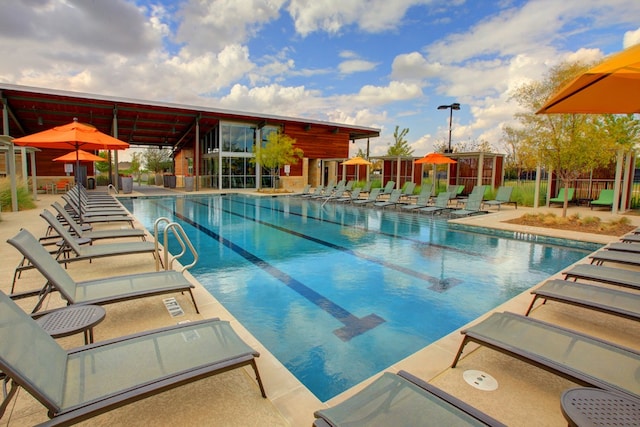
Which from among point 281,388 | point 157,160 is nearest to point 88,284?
point 281,388

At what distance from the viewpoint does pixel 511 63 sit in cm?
1641

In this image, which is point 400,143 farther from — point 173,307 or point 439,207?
point 173,307

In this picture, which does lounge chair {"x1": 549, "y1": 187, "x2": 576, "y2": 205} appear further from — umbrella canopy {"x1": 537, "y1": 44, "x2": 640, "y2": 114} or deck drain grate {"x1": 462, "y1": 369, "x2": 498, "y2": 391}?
deck drain grate {"x1": 462, "y1": 369, "x2": 498, "y2": 391}

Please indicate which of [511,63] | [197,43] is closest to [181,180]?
[197,43]

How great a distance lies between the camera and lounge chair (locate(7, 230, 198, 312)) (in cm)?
295

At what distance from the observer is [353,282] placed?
547cm

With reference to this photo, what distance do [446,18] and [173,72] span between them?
620 inches

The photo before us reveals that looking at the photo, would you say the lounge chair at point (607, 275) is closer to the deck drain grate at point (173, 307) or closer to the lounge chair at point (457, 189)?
the deck drain grate at point (173, 307)

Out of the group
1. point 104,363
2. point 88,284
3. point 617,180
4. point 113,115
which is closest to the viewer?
point 104,363

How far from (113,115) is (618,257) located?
24365mm

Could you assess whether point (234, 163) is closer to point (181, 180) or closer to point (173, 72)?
point (173, 72)

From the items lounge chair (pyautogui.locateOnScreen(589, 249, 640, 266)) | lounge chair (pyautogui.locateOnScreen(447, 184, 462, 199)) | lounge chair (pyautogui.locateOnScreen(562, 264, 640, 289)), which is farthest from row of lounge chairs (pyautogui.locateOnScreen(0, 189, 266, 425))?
lounge chair (pyautogui.locateOnScreen(447, 184, 462, 199))

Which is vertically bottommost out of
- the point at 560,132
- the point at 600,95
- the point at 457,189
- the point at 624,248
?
the point at 624,248

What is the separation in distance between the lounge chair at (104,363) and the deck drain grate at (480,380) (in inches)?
56.7
